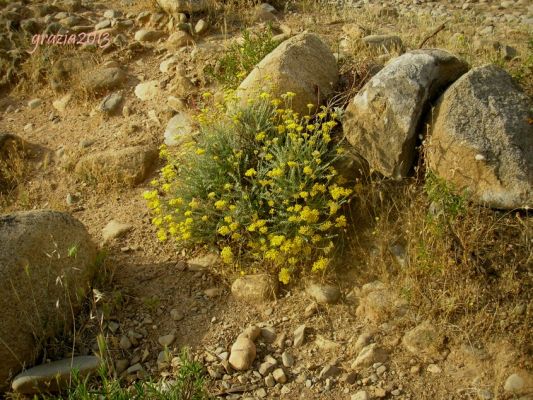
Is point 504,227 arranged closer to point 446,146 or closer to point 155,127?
point 446,146

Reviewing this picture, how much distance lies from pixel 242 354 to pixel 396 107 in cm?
227

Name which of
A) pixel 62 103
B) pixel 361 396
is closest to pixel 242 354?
pixel 361 396

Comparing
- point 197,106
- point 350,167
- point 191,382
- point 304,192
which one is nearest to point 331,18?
point 197,106

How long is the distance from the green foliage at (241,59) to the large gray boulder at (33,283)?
2.66 m

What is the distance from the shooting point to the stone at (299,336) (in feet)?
13.0

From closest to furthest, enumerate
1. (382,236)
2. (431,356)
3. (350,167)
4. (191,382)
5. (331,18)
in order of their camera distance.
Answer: (191,382) → (431,356) → (382,236) → (350,167) → (331,18)

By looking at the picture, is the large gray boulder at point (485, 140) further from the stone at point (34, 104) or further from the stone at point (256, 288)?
the stone at point (34, 104)

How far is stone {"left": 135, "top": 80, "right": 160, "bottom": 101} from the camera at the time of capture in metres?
6.82

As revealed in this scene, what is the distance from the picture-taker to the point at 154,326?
4238 mm

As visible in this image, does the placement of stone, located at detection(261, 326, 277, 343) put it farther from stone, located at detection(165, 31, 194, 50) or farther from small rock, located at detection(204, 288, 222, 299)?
stone, located at detection(165, 31, 194, 50)

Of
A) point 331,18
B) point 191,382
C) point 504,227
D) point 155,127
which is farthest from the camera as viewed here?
point 331,18

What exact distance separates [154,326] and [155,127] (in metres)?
2.84

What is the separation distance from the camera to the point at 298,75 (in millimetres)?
5195

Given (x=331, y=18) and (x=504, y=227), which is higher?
(x=331, y=18)
